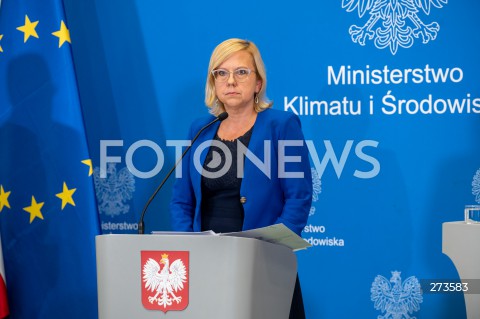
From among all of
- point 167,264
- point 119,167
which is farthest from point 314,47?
point 167,264

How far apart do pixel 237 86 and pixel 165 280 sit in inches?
50.0

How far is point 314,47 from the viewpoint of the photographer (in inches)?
151

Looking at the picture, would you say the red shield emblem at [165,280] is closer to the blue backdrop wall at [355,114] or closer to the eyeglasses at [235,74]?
the eyeglasses at [235,74]

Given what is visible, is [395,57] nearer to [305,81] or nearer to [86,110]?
[305,81]

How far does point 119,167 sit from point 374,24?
5.74 feet

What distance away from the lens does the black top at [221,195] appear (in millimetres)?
2834

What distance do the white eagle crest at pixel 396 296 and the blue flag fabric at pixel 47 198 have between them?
1579mm

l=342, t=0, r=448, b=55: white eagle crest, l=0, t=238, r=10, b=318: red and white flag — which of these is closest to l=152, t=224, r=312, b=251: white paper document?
l=0, t=238, r=10, b=318: red and white flag

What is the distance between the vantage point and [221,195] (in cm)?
287

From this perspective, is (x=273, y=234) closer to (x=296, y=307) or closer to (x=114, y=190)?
(x=296, y=307)

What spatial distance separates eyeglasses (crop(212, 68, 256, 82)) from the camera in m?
3.03

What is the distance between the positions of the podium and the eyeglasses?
1.15 metres

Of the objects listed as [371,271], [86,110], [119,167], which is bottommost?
[371,271]

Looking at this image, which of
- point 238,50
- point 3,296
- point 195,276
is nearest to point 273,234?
point 195,276
